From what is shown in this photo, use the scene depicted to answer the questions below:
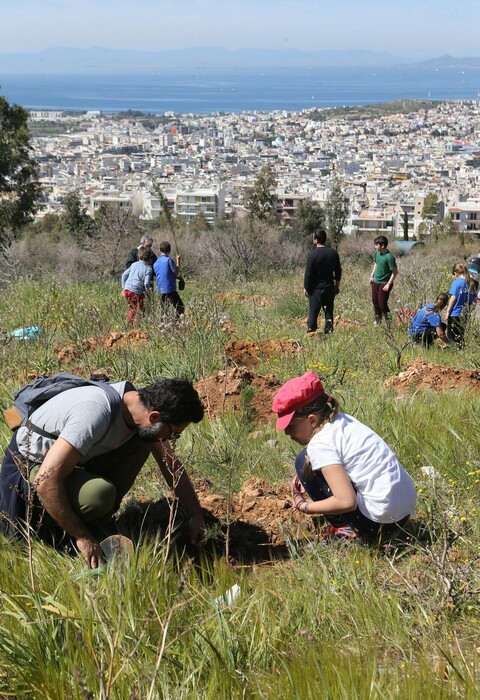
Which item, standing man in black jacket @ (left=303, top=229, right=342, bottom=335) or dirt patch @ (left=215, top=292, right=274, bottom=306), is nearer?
standing man in black jacket @ (left=303, top=229, right=342, bottom=335)

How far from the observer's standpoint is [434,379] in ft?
21.1

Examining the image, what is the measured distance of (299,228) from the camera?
104ft

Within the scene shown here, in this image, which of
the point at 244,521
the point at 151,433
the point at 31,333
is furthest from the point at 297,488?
the point at 31,333

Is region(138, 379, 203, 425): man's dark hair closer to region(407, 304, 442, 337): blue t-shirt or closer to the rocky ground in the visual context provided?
the rocky ground

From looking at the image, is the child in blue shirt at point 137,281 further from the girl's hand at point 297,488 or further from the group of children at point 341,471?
the group of children at point 341,471

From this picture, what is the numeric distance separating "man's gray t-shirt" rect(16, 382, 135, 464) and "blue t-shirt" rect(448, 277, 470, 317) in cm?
564

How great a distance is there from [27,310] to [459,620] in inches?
326

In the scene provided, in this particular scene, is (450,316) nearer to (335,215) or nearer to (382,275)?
(382,275)

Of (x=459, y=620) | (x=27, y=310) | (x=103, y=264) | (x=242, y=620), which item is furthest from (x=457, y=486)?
(x=103, y=264)

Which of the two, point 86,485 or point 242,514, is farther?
point 242,514

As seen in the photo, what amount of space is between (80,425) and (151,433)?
31 centimetres

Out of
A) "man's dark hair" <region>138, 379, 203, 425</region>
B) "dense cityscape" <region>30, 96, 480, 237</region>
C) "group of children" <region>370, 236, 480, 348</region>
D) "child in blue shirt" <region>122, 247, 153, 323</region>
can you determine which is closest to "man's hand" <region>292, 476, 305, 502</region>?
"man's dark hair" <region>138, 379, 203, 425</region>

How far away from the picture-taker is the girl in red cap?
3.61 metres

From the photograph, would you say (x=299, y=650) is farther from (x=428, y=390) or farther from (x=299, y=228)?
(x=299, y=228)
